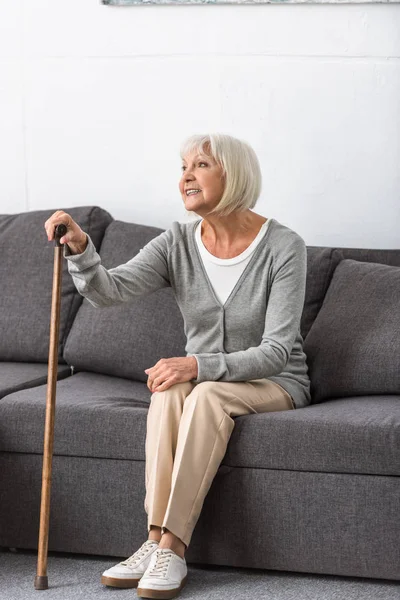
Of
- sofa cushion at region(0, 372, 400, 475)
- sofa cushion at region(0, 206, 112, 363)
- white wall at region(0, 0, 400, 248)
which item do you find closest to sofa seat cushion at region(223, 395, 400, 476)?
sofa cushion at region(0, 372, 400, 475)

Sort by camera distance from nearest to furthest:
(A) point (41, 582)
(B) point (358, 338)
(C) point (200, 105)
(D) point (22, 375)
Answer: (A) point (41, 582), (B) point (358, 338), (D) point (22, 375), (C) point (200, 105)

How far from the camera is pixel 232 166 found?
2.67 metres

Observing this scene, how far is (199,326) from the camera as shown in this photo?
106 inches

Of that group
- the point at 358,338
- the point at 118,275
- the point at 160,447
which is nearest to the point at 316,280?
the point at 358,338

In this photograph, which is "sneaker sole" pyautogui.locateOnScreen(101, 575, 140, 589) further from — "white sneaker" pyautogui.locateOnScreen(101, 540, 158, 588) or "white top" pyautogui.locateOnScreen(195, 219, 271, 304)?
"white top" pyautogui.locateOnScreen(195, 219, 271, 304)

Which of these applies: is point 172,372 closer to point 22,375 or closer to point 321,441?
point 321,441

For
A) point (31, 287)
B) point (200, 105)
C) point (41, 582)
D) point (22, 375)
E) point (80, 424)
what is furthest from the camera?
point (200, 105)

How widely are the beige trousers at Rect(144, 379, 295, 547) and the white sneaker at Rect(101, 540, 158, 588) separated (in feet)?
0.23

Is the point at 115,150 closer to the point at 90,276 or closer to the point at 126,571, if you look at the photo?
the point at 90,276

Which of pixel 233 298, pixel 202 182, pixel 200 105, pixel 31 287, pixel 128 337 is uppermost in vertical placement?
pixel 200 105

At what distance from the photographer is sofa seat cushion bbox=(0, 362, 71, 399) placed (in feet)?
9.41

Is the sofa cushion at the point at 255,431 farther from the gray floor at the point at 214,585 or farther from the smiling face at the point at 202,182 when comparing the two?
the smiling face at the point at 202,182

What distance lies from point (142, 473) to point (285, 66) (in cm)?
160

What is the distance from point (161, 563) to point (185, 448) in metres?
0.27
